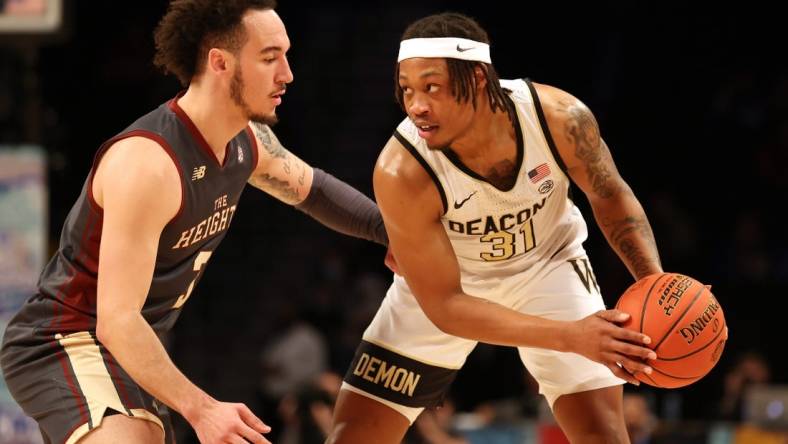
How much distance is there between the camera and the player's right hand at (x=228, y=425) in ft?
11.3

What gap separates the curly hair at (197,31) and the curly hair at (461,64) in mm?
549

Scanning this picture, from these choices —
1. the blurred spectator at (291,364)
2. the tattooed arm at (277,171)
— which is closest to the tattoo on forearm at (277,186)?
the tattooed arm at (277,171)

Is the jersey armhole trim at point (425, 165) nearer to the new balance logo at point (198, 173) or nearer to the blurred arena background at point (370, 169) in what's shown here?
the new balance logo at point (198, 173)

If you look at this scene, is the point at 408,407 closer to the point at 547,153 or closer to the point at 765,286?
the point at 547,153

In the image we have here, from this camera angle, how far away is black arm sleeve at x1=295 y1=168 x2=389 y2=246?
16.0 feet

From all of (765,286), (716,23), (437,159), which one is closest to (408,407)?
(437,159)

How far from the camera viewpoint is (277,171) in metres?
4.73

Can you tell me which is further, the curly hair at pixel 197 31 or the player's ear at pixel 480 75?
the player's ear at pixel 480 75

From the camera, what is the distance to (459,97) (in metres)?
4.18

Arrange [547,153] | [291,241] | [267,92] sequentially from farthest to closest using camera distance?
[291,241] → [547,153] → [267,92]

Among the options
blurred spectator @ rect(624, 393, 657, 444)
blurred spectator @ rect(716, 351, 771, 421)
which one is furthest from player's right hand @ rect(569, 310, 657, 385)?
blurred spectator @ rect(716, 351, 771, 421)

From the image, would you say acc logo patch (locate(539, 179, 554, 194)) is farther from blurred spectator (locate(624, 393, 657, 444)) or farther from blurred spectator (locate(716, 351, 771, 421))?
blurred spectator (locate(716, 351, 771, 421))

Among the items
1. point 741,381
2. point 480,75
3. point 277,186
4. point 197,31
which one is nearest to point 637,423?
point 741,381

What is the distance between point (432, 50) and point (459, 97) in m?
0.19
